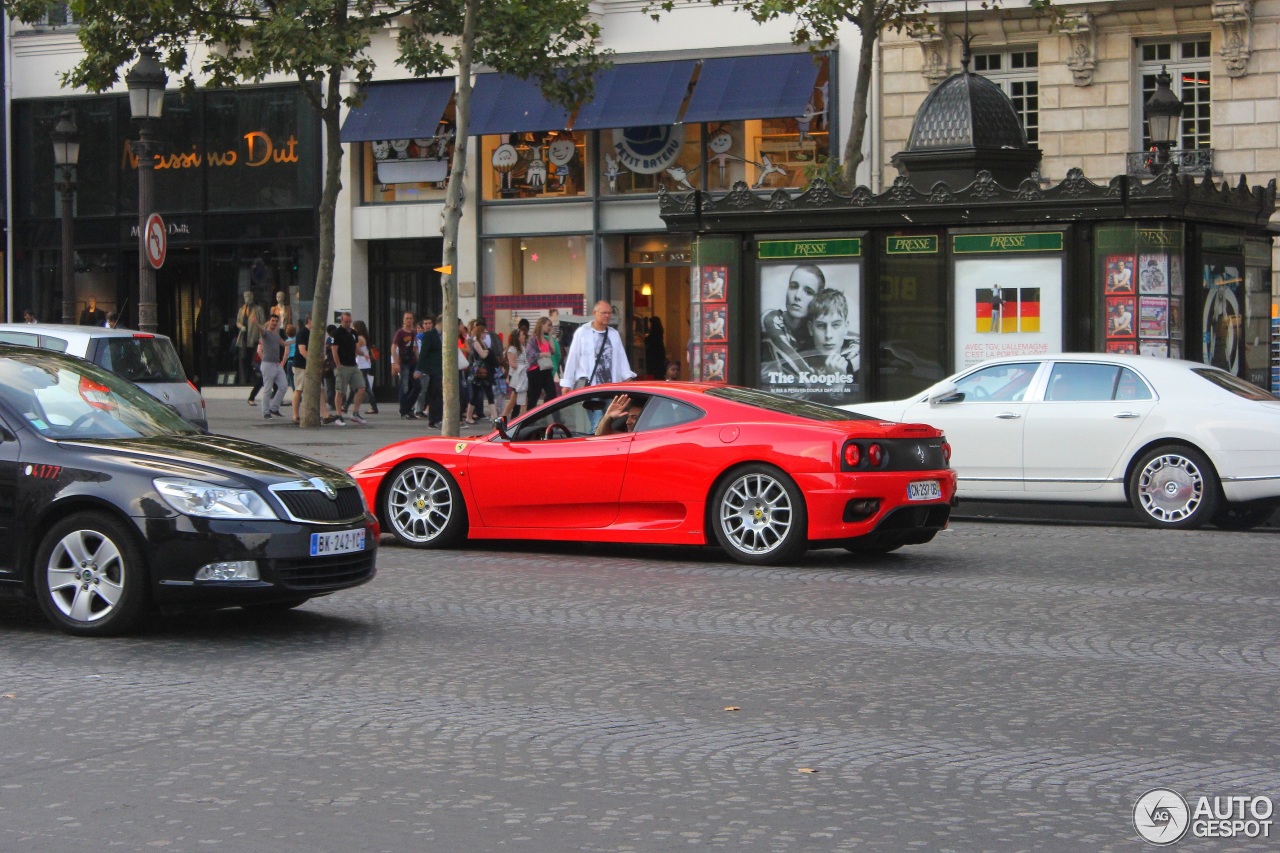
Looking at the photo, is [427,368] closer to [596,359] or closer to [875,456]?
[596,359]

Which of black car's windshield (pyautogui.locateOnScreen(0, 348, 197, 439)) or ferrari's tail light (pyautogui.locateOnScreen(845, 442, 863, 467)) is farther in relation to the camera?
ferrari's tail light (pyautogui.locateOnScreen(845, 442, 863, 467))

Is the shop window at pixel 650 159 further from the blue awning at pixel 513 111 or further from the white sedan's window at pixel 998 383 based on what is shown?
the white sedan's window at pixel 998 383

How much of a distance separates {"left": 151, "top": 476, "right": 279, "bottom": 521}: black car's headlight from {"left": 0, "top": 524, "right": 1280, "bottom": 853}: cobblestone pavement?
642 millimetres

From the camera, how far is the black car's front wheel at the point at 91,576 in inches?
324

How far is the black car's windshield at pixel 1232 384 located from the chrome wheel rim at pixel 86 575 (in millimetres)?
9544

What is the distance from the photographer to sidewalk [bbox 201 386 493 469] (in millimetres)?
22172

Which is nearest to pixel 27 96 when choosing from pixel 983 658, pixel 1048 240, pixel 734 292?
pixel 734 292

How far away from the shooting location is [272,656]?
807cm

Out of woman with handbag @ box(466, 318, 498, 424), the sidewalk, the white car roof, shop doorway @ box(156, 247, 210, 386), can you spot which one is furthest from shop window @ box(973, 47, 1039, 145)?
shop doorway @ box(156, 247, 210, 386)

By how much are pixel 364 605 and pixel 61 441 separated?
1.98m

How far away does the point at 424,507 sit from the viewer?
41.4 feet

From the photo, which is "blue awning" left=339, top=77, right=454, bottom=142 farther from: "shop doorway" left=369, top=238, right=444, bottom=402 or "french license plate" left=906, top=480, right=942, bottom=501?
"french license plate" left=906, top=480, right=942, bottom=501

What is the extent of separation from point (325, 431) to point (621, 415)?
14.6 m

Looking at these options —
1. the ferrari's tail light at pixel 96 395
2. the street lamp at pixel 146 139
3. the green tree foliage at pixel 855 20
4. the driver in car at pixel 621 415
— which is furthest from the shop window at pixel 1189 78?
the ferrari's tail light at pixel 96 395
